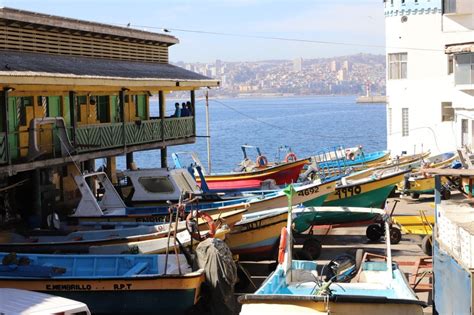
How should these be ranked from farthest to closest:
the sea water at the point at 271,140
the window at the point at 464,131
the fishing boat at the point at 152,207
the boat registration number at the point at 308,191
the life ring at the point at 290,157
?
1. the sea water at the point at 271,140
2. the life ring at the point at 290,157
3. the window at the point at 464,131
4. the boat registration number at the point at 308,191
5. the fishing boat at the point at 152,207

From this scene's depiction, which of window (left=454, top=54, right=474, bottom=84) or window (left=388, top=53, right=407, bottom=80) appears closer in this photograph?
window (left=454, top=54, right=474, bottom=84)

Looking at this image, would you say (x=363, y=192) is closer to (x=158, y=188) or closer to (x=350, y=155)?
(x=158, y=188)

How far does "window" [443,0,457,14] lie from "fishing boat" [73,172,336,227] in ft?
66.3

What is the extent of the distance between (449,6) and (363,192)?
1881 centimetres

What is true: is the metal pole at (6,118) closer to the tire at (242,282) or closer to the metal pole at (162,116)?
the tire at (242,282)

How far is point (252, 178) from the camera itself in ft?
129

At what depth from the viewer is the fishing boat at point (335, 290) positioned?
1495 centimetres

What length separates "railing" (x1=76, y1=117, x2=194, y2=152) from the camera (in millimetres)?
28156

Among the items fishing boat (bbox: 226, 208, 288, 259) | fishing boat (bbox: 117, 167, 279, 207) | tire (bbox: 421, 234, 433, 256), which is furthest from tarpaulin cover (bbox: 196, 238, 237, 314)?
fishing boat (bbox: 117, 167, 279, 207)

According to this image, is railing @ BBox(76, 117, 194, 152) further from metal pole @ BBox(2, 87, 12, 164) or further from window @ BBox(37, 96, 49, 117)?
metal pole @ BBox(2, 87, 12, 164)

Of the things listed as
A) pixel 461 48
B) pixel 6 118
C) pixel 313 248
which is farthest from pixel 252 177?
pixel 6 118

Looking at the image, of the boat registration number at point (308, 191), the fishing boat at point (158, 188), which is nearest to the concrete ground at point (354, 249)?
the boat registration number at point (308, 191)

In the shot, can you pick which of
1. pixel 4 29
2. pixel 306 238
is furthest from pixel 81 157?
pixel 306 238

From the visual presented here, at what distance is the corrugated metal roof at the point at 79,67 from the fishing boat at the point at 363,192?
7361mm
